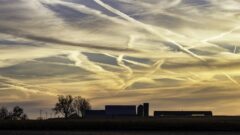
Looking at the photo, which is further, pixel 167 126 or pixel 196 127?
pixel 167 126

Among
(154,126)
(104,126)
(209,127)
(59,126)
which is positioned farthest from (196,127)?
(59,126)

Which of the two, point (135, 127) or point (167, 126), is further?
point (167, 126)

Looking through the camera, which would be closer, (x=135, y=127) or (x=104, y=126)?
(x=135, y=127)

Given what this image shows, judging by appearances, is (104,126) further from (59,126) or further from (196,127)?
(196,127)

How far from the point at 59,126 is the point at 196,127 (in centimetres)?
2138

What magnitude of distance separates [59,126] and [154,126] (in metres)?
15.2

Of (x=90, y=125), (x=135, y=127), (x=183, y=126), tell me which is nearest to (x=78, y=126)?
(x=90, y=125)


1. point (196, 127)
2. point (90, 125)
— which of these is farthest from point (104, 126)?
point (196, 127)

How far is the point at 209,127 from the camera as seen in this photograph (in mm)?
80625

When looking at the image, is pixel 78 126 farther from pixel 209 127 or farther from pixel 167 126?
pixel 209 127

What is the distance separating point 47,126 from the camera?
83312 mm

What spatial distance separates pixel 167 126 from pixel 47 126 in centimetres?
1942

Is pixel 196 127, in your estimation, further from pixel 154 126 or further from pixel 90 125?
pixel 90 125

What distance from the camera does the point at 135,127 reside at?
3159 inches
